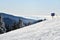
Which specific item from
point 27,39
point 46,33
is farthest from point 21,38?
point 46,33

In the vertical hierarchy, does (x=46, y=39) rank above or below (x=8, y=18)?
above

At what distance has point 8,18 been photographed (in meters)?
3.60

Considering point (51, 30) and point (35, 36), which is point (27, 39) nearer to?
point (35, 36)

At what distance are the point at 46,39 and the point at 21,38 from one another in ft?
0.55

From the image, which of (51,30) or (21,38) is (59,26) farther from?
(21,38)

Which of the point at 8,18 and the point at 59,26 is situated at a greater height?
the point at 59,26

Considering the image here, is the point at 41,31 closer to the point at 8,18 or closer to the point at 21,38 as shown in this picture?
the point at 21,38

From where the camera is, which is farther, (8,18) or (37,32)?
(8,18)

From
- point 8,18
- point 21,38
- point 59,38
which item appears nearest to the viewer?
point 59,38

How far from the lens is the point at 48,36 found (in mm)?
704

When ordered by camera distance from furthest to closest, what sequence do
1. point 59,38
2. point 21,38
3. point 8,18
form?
point 8,18, point 21,38, point 59,38

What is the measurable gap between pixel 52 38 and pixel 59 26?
0.54 ft

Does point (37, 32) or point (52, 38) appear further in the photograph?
point (37, 32)

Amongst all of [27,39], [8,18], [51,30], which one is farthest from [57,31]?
[8,18]
